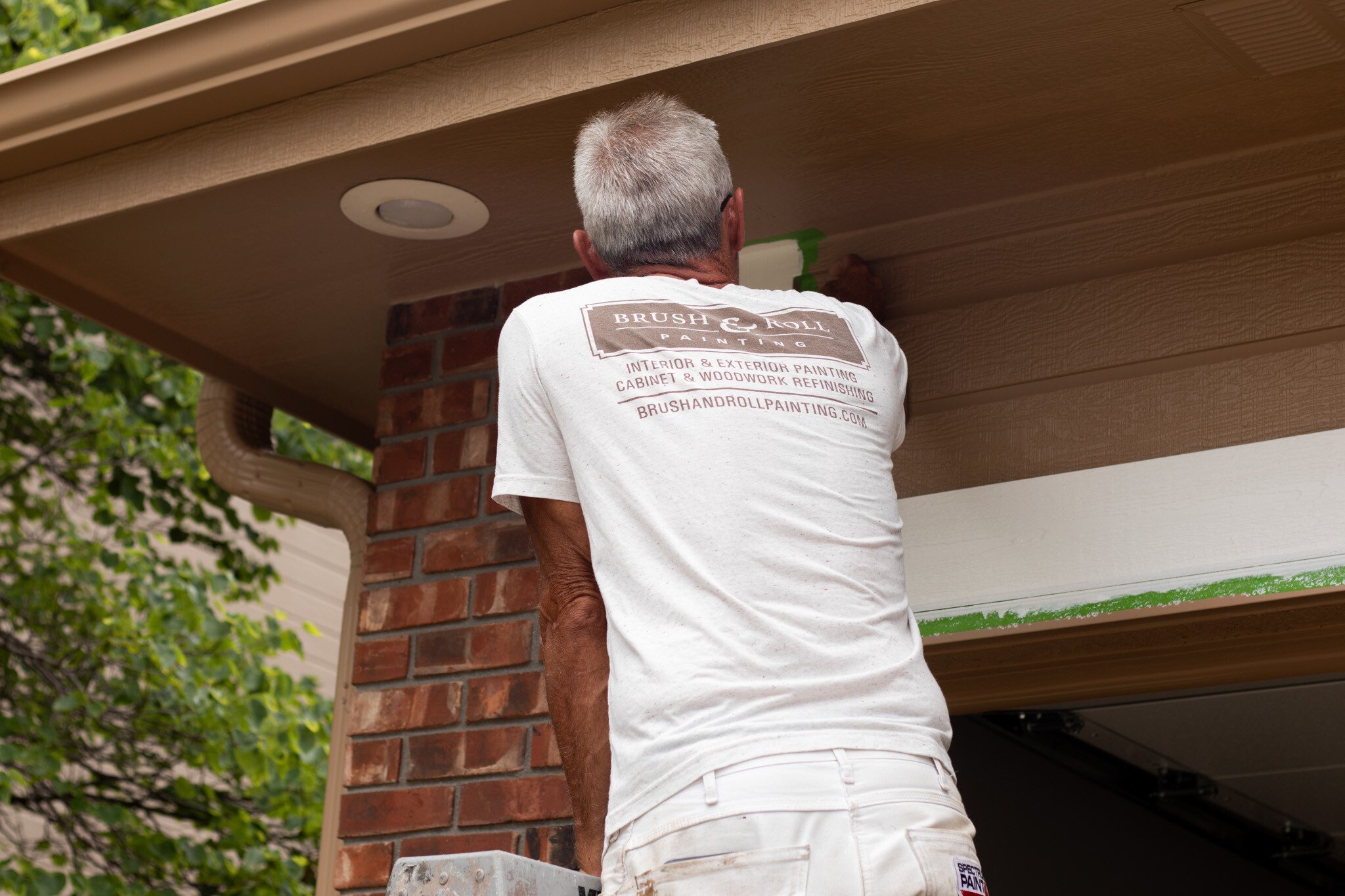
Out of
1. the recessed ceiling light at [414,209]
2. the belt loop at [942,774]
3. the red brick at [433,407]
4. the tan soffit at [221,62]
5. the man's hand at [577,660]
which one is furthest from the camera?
the red brick at [433,407]

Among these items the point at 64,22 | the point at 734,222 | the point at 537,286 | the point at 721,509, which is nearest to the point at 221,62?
the point at 537,286

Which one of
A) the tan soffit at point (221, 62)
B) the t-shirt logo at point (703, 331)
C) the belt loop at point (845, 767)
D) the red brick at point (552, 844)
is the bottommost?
the belt loop at point (845, 767)

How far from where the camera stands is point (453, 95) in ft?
8.32

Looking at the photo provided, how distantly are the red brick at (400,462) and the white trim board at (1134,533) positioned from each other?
1.14 m

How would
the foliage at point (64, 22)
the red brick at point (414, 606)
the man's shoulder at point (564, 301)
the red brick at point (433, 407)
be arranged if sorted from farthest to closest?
1. the foliage at point (64, 22)
2. the red brick at point (433, 407)
3. the red brick at point (414, 606)
4. the man's shoulder at point (564, 301)

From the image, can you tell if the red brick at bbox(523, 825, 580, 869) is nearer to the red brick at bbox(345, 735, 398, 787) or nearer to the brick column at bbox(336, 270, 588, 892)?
the brick column at bbox(336, 270, 588, 892)

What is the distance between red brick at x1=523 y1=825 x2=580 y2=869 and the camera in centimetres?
288

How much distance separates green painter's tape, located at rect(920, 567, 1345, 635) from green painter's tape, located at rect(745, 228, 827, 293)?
743mm

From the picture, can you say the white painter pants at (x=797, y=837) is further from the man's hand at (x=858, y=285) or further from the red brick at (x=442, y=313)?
the red brick at (x=442, y=313)

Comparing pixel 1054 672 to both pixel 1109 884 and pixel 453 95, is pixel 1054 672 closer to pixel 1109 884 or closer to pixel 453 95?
pixel 453 95

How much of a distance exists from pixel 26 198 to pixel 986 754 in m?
3.72

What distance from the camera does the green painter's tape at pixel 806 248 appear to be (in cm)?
305

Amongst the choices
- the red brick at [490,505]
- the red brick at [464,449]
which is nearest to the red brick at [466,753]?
the red brick at [490,505]

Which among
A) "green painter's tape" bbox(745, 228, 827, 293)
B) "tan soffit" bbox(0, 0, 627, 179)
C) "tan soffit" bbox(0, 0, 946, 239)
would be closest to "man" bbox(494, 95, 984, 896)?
"tan soffit" bbox(0, 0, 946, 239)
